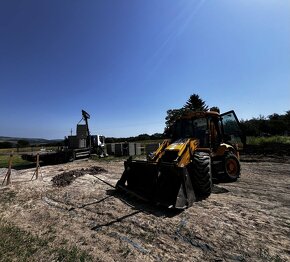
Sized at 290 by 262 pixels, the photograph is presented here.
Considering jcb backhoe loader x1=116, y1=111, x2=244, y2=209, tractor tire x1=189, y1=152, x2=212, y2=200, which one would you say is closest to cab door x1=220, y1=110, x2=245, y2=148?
jcb backhoe loader x1=116, y1=111, x2=244, y2=209

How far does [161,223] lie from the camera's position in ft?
16.3

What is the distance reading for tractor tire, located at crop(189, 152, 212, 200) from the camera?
652 cm

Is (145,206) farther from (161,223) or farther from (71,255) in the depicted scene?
(71,255)

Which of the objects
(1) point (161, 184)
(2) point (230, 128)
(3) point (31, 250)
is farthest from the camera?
(2) point (230, 128)

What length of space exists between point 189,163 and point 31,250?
14.4 feet

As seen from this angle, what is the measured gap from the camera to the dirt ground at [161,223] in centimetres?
379

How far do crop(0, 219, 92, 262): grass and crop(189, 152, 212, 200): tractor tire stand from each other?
3610 millimetres

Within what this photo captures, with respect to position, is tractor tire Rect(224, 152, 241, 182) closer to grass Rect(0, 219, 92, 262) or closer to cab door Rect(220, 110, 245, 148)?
cab door Rect(220, 110, 245, 148)

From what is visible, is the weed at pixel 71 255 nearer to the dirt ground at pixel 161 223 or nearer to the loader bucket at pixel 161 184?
the dirt ground at pixel 161 223

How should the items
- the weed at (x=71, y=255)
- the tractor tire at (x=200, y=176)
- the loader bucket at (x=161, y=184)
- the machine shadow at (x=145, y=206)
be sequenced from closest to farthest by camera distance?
the weed at (x=71, y=255), the machine shadow at (x=145, y=206), the loader bucket at (x=161, y=184), the tractor tire at (x=200, y=176)

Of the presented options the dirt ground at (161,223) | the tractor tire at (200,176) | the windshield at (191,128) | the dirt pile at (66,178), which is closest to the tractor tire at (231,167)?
the dirt ground at (161,223)

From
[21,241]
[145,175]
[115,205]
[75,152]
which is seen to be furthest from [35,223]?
[75,152]

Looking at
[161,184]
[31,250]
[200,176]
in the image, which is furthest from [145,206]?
[31,250]

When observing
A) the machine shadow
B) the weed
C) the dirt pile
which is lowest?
the weed
